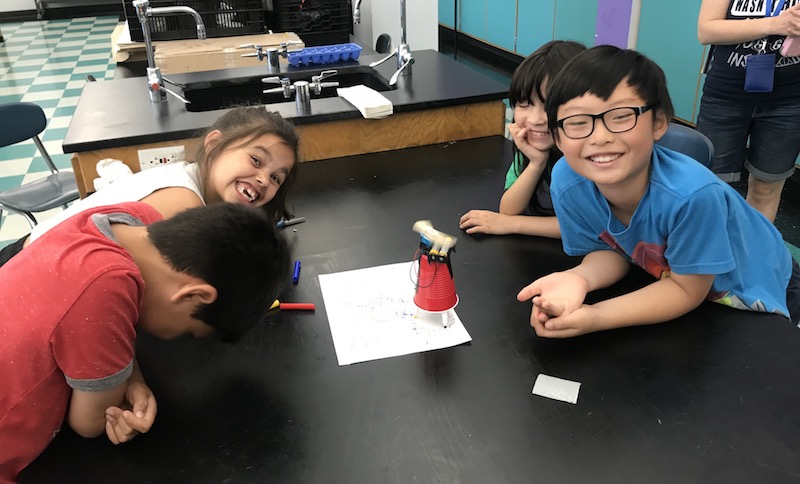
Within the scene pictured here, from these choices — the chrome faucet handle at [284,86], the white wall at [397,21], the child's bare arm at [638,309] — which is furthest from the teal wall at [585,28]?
the child's bare arm at [638,309]

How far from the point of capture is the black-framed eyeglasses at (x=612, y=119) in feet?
3.39

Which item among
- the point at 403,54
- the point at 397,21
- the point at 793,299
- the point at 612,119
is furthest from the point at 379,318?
the point at 397,21

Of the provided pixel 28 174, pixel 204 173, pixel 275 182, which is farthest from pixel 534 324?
pixel 28 174

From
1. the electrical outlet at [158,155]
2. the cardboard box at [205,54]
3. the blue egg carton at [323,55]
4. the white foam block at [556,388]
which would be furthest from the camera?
the cardboard box at [205,54]

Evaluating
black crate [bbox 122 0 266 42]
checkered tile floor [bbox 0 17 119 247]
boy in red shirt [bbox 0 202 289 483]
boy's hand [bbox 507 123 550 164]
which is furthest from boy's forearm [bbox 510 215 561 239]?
black crate [bbox 122 0 266 42]

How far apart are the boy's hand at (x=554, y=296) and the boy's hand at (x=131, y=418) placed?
2.02ft

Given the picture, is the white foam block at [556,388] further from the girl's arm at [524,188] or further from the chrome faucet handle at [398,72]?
the chrome faucet handle at [398,72]

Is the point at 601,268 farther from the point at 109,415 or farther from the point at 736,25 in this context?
the point at 736,25

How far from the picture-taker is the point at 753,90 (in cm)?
195

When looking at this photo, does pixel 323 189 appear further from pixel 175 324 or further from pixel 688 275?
pixel 688 275

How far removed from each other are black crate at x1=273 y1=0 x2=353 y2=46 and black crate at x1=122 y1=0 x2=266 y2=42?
0.15 metres

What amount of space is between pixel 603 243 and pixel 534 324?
0.97 feet

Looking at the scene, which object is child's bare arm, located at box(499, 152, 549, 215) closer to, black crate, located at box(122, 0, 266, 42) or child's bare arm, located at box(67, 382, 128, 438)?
child's bare arm, located at box(67, 382, 128, 438)

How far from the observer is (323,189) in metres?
1.71
